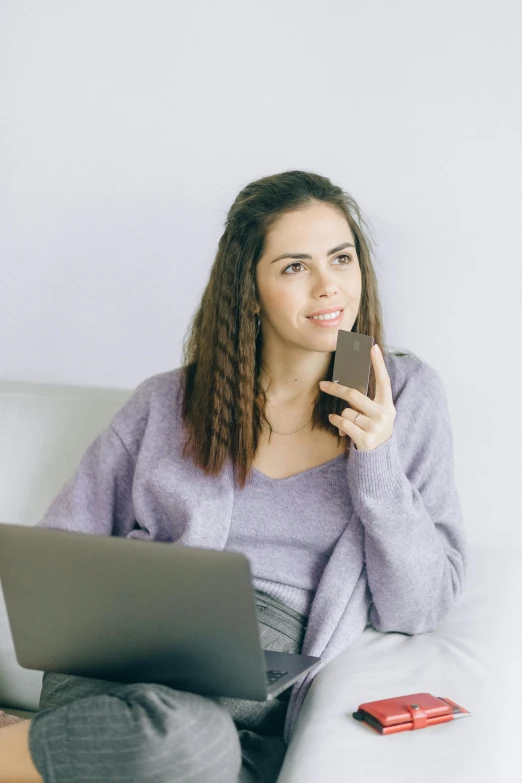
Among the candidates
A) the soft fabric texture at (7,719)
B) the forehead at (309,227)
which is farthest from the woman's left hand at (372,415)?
the soft fabric texture at (7,719)

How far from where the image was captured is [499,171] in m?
1.73

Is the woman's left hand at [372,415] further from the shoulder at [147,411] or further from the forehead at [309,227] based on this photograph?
the shoulder at [147,411]

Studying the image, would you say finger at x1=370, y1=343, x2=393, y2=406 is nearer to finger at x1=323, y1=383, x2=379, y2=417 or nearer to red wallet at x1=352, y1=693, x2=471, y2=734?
finger at x1=323, y1=383, x2=379, y2=417

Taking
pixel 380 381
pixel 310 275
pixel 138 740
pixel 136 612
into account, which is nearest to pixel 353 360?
pixel 380 381

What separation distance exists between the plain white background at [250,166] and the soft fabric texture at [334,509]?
0.56 feet

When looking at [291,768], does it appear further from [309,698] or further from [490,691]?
[490,691]

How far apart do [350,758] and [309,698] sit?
0.78ft

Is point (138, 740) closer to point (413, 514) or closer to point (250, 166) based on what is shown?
point (413, 514)

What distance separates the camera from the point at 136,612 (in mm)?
1218

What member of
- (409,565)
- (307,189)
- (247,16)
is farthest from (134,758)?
(247,16)

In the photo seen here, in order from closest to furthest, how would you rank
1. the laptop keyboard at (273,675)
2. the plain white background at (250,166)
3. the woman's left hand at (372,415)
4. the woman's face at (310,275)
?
the laptop keyboard at (273,675)
the woman's left hand at (372,415)
the woman's face at (310,275)
the plain white background at (250,166)

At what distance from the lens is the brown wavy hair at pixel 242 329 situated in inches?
66.5

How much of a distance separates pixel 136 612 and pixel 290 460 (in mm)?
557

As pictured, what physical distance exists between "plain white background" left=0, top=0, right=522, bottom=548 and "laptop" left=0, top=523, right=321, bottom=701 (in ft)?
2.52
